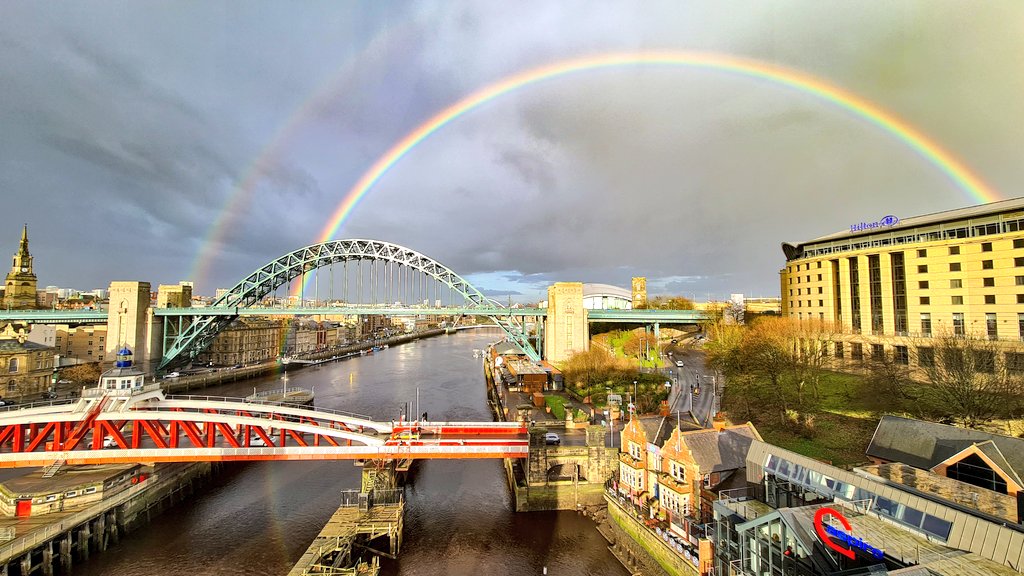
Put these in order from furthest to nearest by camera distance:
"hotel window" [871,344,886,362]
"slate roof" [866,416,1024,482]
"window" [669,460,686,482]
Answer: "hotel window" [871,344,886,362], "window" [669,460,686,482], "slate roof" [866,416,1024,482]

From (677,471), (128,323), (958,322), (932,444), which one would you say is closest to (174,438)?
(677,471)

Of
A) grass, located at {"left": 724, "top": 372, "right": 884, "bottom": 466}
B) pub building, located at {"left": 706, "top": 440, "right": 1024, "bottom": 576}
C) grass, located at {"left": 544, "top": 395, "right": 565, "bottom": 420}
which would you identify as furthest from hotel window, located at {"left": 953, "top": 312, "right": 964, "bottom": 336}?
grass, located at {"left": 544, "top": 395, "right": 565, "bottom": 420}

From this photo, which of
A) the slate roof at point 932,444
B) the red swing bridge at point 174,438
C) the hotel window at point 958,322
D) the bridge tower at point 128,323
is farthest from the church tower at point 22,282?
the hotel window at point 958,322

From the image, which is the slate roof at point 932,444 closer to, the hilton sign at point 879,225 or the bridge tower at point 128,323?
the hilton sign at point 879,225

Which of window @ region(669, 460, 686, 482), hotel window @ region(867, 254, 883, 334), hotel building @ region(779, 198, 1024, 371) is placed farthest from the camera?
hotel window @ region(867, 254, 883, 334)

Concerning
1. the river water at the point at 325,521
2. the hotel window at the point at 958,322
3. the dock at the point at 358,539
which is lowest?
the river water at the point at 325,521

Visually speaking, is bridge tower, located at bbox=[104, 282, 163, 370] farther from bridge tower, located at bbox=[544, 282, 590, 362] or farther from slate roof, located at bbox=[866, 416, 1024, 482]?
slate roof, located at bbox=[866, 416, 1024, 482]
